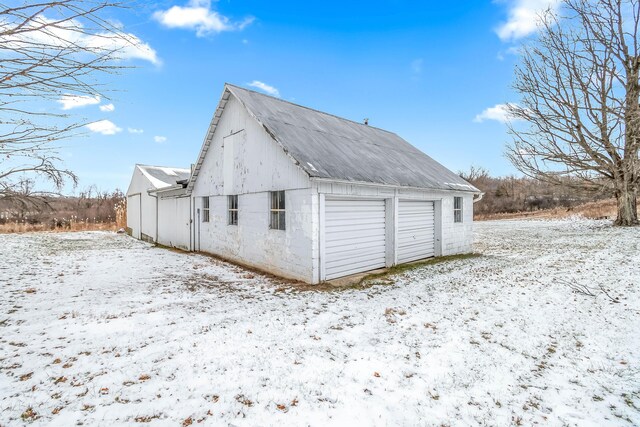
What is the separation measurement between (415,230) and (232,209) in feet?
20.8

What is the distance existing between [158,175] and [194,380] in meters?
17.5

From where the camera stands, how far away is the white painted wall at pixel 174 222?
13461 millimetres

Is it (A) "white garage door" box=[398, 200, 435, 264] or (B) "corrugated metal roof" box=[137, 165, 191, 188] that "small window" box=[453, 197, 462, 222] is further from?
(B) "corrugated metal roof" box=[137, 165, 191, 188]

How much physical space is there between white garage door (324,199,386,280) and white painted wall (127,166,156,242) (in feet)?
40.9

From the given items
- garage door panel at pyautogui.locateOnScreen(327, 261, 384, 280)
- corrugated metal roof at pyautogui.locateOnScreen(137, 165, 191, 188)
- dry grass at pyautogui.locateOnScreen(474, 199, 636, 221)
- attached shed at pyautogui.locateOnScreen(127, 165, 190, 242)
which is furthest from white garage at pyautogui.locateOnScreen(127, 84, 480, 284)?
dry grass at pyautogui.locateOnScreen(474, 199, 636, 221)

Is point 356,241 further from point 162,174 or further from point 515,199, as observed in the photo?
point 515,199

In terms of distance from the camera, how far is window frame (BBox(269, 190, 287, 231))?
8.37 metres

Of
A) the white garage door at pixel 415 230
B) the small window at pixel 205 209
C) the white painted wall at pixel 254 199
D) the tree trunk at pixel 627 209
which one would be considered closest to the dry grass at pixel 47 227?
the small window at pixel 205 209

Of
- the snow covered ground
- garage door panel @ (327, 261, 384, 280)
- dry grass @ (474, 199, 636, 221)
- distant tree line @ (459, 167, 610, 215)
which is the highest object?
distant tree line @ (459, 167, 610, 215)

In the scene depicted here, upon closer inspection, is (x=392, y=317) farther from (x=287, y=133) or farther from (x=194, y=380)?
(x=287, y=133)

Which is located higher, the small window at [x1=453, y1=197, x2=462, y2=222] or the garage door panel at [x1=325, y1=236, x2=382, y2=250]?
the small window at [x1=453, y1=197, x2=462, y2=222]

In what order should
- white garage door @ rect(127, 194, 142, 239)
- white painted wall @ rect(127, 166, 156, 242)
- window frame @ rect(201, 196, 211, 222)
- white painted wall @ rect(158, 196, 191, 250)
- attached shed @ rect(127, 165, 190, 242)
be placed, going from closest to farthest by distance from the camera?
1. window frame @ rect(201, 196, 211, 222)
2. white painted wall @ rect(158, 196, 191, 250)
3. attached shed @ rect(127, 165, 190, 242)
4. white painted wall @ rect(127, 166, 156, 242)
5. white garage door @ rect(127, 194, 142, 239)

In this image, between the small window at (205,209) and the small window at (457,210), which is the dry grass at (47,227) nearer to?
the small window at (205,209)

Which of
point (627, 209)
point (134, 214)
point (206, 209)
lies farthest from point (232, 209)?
point (627, 209)
